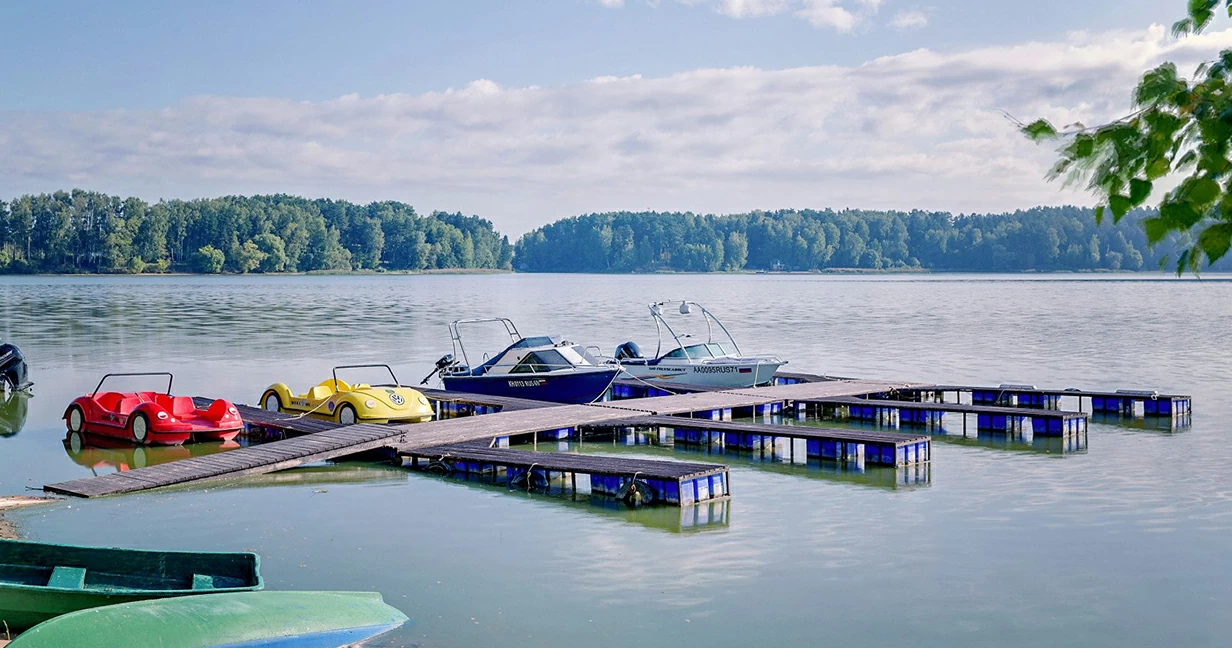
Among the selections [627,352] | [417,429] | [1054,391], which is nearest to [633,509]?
[417,429]

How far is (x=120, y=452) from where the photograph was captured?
705 inches

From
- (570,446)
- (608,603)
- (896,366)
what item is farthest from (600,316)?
(608,603)

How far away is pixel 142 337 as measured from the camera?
140 feet

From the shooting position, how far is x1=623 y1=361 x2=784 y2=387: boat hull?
24.7 meters

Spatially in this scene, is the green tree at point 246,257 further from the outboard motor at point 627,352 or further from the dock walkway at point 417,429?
the dock walkway at point 417,429

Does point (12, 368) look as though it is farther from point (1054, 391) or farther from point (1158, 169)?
point (1158, 169)

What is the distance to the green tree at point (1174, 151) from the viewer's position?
284 centimetres

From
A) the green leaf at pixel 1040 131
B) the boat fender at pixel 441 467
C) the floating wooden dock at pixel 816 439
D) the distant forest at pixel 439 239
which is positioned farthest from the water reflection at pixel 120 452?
the distant forest at pixel 439 239

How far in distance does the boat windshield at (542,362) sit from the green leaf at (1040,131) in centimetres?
1963

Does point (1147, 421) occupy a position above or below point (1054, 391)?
below

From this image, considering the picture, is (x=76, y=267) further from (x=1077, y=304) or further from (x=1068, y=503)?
(x=1068, y=503)

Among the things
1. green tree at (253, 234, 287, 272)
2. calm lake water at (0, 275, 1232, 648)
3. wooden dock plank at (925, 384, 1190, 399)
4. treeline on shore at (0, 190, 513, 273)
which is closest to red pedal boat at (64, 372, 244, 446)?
calm lake water at (0, 275, 1232, 648)

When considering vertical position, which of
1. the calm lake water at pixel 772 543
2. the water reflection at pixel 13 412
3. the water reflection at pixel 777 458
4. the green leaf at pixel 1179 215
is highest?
the green leaf at pixel 1179 215

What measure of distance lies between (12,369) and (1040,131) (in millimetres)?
26784
